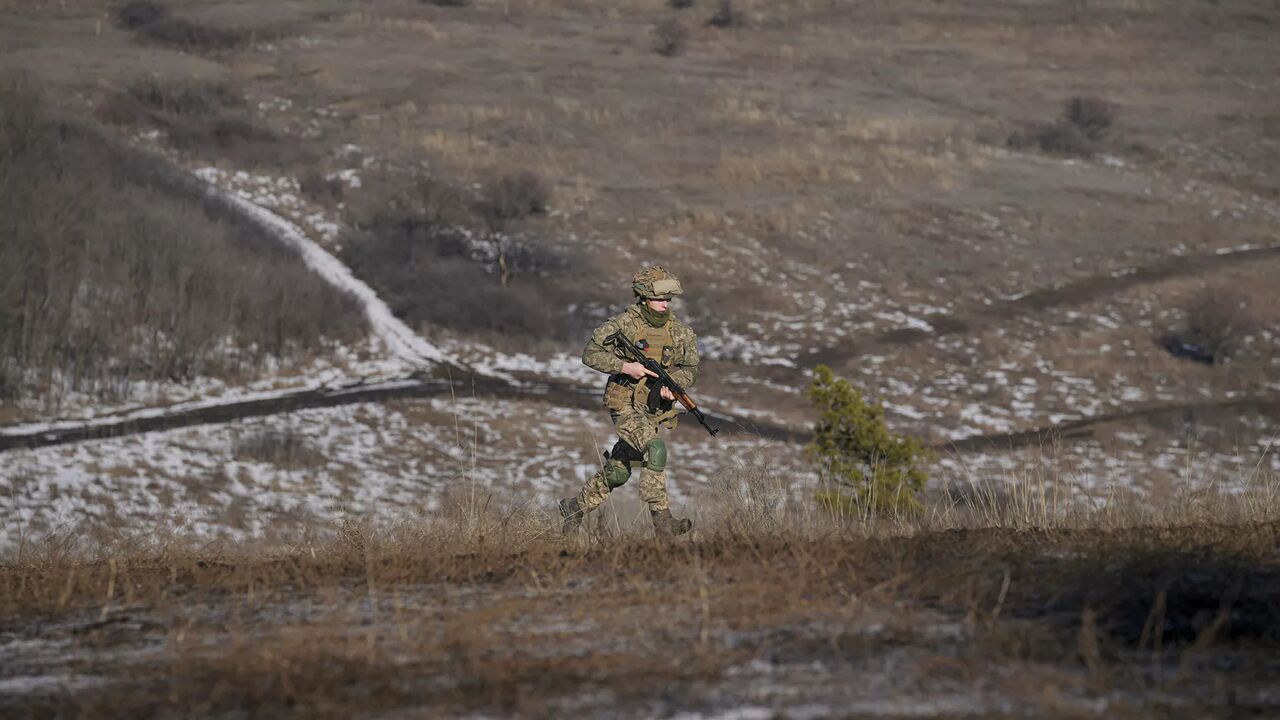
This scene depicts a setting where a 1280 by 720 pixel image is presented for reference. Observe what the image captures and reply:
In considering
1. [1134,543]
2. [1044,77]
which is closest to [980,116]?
[1044,77]

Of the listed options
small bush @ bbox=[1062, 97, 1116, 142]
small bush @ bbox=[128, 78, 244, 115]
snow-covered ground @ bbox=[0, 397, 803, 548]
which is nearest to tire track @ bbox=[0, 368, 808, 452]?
snow-covered ground @ bbox=[0, 397, 803, 548]

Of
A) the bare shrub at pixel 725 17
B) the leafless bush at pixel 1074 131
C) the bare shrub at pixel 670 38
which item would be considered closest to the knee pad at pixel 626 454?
the leafless bush at pixel 1074 131

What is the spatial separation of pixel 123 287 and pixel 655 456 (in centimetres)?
2863

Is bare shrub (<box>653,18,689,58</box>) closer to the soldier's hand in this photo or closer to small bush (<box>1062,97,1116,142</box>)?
small bush (<box>1062,97,1116,142</box>)

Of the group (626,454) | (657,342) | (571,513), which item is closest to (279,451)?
(571,513)

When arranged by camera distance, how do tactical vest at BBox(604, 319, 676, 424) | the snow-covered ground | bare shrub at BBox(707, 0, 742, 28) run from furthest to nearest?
bare shrub at BBox(707, 0, 742, 28), the snow-covered ground, tactical vest at BBox(604, 319, 676, 424)

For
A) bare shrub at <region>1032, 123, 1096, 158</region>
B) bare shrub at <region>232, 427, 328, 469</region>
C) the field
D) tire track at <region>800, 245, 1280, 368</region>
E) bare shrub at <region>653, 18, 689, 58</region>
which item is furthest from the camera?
bare shrub at <region>653, 18, 689, 58</region>

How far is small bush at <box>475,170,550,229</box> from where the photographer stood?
4244 centimetres

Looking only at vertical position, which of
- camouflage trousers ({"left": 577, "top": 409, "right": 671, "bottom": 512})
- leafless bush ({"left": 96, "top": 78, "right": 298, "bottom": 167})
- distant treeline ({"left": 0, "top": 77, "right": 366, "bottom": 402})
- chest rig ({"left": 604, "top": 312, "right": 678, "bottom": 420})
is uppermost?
chest rig ({"left": 604, "top": 312, "right": 678, "bottom": 420})

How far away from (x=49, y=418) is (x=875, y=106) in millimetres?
43321

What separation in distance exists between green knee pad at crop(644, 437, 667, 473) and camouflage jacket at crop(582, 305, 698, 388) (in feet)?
1.46

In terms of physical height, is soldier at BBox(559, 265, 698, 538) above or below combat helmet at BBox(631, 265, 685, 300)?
below

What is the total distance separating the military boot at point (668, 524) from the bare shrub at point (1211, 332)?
101 feet

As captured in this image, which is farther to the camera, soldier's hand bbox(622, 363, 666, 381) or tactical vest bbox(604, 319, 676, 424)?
tactical vest bbox(604, 319, 676, 424)
